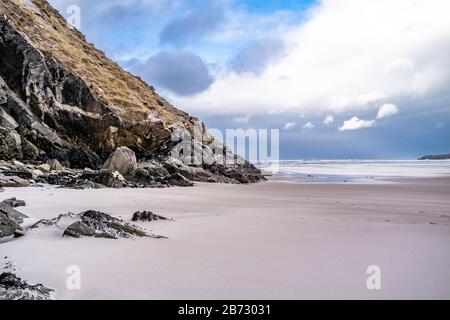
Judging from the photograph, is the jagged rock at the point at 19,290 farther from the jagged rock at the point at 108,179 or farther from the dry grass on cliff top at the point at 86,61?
the dry grass on cliff top at the point at 86,61

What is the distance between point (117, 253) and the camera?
14.3ft

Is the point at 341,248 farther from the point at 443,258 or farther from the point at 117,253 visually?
the point at 117,253

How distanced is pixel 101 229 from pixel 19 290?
7.50 ft

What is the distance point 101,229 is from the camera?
17.3 feet

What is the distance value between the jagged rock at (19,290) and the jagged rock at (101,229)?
182 centimetres

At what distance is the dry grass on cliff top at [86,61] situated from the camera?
86.1 ft

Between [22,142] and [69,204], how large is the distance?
13.5 meters

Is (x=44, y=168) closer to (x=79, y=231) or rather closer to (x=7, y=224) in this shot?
(x=7, y=224)

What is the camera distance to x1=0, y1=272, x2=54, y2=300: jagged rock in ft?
9.55

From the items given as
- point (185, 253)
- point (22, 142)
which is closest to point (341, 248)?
point (185, 253)

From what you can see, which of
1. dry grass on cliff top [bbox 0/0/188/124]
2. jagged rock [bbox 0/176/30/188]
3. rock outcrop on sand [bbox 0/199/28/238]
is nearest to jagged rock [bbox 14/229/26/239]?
rock outcrop on sand [bbox 0/199/28/238]

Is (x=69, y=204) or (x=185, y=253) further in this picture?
(x=69, y=204)

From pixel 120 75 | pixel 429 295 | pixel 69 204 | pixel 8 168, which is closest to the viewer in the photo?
pixel 429 295
